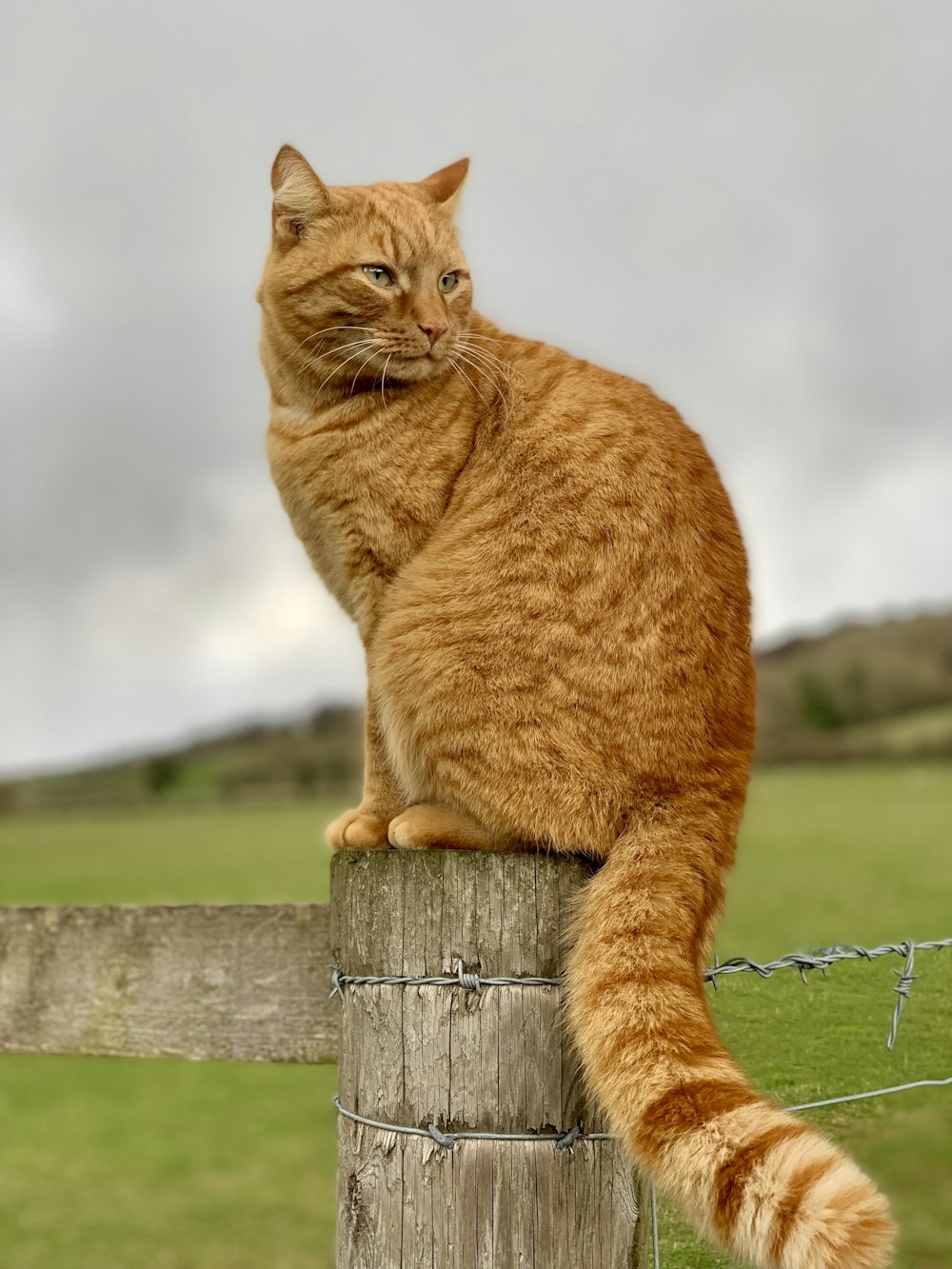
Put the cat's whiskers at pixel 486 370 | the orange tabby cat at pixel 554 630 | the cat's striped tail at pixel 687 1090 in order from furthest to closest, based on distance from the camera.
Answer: the cat's whiskers at pixel 486 370 → the orange tabby cat at pixel 554 630 → the cat's striped tail at pixel 687 1090

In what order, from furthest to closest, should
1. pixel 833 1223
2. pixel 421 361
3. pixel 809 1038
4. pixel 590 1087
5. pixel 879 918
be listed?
pixel 879 918 < pixel 421 361 < pixel 809 1038 < pixel 590 1087 < pixel 833 1223

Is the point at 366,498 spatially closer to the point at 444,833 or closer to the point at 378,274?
the point at 378,274

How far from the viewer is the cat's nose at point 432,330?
87.6 inches

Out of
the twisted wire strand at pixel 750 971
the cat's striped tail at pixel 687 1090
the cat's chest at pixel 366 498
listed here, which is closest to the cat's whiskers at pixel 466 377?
the cat's chest at pixel 366 498

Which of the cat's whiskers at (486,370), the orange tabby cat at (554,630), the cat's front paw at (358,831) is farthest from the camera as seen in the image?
the cat's whiskers at (486,370)

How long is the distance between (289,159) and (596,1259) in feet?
6.52

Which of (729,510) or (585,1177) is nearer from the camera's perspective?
(585,1177)

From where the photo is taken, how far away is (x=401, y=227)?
2.34m

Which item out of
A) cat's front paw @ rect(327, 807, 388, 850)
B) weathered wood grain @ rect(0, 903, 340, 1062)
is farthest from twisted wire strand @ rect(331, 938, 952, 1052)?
cat's front paw @ rect(327, 807, 388, 850)

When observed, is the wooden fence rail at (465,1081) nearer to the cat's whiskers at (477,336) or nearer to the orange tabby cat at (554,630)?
the orange tabby cat at (554,630)

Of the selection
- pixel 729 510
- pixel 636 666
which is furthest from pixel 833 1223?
pixel 729 510

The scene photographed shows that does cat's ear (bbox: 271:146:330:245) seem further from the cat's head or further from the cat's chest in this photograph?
the cat's chest

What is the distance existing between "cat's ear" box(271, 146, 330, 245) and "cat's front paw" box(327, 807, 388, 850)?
1.18m

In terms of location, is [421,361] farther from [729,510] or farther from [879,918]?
[879,918]
